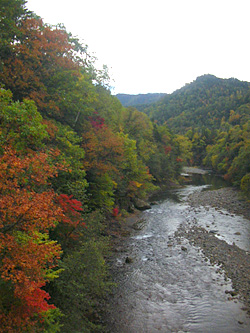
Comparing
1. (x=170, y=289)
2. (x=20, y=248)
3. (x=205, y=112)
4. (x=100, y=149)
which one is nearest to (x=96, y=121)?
(x=100, y=149)

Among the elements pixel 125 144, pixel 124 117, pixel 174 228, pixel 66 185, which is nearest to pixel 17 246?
pixel 66 185

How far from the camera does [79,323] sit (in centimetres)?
991

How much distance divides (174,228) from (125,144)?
11.9 metres

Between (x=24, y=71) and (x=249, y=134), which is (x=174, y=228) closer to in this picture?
(x=24, y=71)

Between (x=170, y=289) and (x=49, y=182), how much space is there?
9.27m

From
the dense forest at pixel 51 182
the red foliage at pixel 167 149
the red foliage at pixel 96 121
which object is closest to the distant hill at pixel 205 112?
the red foliage at pixel 167 149

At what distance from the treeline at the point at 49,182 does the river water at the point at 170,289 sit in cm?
143

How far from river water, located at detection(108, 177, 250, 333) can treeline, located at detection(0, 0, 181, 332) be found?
1426mm

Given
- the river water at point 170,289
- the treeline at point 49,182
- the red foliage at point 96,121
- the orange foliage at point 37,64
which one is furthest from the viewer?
the red foliage at point 96,121

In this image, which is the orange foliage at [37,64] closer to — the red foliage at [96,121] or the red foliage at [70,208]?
the red foliage at [96,121]

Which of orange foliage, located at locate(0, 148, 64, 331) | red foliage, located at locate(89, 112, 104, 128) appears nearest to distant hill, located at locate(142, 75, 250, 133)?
red foliage, located at locate(89, 112, 104, 128)

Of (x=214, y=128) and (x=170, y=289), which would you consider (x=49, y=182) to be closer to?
(x=170, y=289)

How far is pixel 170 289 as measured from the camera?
567 inches

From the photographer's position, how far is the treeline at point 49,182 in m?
6.51
